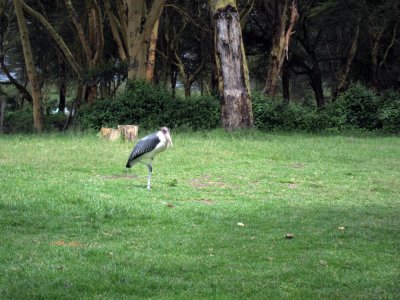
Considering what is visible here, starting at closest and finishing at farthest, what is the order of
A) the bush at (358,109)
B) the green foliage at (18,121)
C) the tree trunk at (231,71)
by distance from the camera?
the tree trunk at (231,71), the bush at (358,109), the green foliage at (18,121)

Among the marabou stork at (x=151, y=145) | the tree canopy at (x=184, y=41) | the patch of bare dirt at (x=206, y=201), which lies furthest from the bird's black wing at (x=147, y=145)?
the tree canopy at (x=184, y=41)

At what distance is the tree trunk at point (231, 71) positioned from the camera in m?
22.3

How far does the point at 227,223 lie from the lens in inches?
356

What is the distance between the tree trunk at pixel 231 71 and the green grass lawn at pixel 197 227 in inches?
236

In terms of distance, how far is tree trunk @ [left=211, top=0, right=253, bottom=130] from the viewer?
22.3m

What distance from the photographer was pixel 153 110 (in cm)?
2433

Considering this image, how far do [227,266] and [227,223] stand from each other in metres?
2.31

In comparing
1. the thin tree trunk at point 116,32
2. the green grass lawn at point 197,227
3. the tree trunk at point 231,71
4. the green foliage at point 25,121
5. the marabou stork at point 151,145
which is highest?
the thin tree trunk at point 116,32

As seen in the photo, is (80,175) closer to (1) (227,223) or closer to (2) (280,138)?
(1) (227,223)

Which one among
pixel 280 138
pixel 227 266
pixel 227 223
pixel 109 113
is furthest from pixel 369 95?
pixel 227 266

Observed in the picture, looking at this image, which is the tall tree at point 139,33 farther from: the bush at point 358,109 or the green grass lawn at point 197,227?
the green grass lawn at point 197,227

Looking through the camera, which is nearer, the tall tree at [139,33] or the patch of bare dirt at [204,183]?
the patch of bare dirt at [204,183]

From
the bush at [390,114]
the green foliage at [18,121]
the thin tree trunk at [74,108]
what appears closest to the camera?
the bush at [390,114]

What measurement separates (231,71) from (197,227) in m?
14.4
